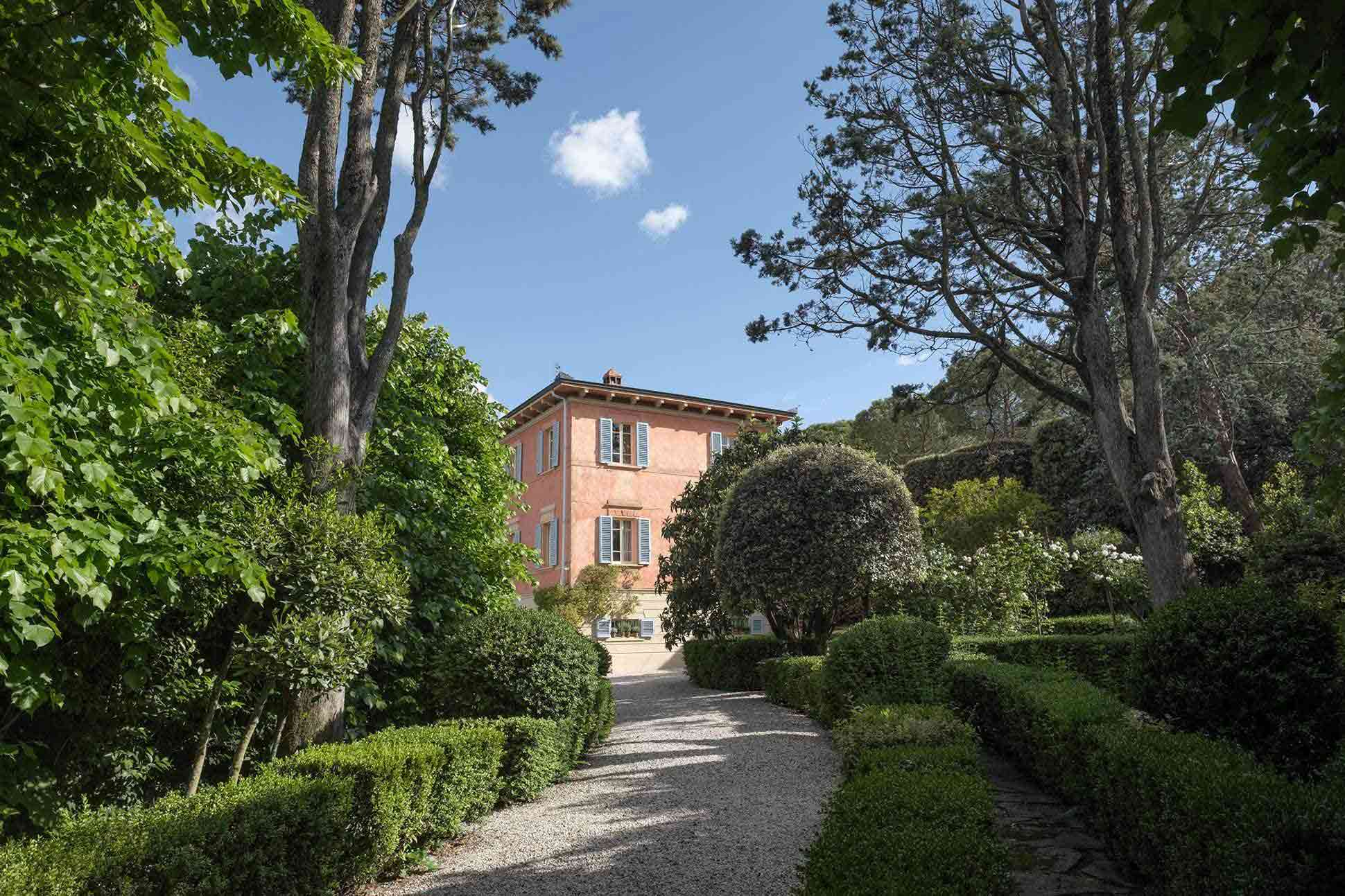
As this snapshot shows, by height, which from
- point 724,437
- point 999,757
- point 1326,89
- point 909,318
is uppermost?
point 724,437

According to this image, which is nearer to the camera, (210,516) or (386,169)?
(210,516)

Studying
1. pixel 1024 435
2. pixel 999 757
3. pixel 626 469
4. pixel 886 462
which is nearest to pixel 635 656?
pixel 626 469

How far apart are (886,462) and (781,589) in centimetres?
622

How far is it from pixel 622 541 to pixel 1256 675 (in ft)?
73.4

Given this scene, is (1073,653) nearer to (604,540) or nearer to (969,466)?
(969,466)

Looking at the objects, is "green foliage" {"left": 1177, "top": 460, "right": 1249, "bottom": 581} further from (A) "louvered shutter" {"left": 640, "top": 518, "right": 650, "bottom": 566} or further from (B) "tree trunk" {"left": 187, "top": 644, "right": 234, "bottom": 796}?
(A) "louvered shutter" {"left": 640, "top": 518, "right": 650, "bottom": 566}

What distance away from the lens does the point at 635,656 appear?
2252 cm

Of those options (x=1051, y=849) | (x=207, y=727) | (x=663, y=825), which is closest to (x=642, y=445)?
(x=663, y=825)

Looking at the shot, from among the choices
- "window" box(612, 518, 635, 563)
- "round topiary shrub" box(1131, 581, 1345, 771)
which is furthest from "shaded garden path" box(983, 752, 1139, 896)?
"window" box(612, 518, 635, 563)

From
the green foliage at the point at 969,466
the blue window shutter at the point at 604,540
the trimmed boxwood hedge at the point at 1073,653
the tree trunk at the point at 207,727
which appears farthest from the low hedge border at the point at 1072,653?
the blue window shutter at the point at 604,540

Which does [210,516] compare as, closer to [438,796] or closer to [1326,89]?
[438,796]

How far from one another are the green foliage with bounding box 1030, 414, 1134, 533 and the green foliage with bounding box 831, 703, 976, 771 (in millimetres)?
12552

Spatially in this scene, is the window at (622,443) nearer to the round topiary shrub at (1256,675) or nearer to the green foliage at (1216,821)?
the round topiary shrub at (1256,675)

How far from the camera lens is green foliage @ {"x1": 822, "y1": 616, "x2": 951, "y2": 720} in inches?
356
